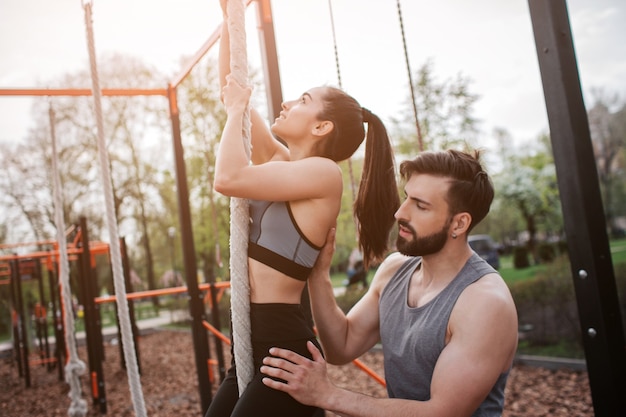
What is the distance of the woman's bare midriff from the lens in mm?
1607

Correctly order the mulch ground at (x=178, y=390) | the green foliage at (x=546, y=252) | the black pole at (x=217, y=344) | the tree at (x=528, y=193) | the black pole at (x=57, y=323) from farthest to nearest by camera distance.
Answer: the tree at (x=528, y=193) < the green foliage at (x=546, y=252) < the black pole at (x=57, y=323) < the black pole at (x=217, y=344) < the mulch ground at (x=178, y=390)

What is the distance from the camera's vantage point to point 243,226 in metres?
1.58

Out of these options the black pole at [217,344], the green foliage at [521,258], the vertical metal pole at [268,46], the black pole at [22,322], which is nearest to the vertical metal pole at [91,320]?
the black pole at [217,344]

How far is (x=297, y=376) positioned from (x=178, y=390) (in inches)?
279

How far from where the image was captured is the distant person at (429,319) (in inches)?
58.4

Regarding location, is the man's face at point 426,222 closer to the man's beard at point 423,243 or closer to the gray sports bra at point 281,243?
the man's beard at point 423,243

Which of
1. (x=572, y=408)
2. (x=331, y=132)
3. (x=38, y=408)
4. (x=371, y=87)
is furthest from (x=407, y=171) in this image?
(x=38, y=408)

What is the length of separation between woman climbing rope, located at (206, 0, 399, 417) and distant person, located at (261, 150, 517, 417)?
0.07 m

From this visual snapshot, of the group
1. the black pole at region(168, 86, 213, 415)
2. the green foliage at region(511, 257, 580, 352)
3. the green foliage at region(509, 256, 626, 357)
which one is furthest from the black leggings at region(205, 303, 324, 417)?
the green foliage at region(511, 257, 580, 352)

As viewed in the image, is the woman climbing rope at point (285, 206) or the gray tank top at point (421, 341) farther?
the gray tank top at point (421, 341)

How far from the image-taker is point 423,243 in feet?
5.71

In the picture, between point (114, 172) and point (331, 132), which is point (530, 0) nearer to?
point (331, 132)

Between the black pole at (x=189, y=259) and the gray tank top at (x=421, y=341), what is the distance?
9.71 ft

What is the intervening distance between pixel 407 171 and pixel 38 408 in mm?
7651
